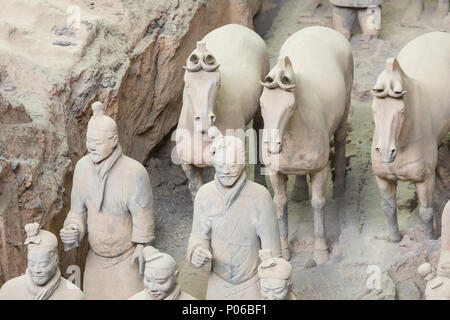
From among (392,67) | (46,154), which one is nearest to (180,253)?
(46,154)

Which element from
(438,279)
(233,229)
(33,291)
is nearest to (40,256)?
(33,291)

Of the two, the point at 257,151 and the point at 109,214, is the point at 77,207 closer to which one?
the point at 109,214

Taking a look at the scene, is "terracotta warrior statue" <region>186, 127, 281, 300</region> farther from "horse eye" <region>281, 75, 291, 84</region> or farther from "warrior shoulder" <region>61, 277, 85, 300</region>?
"horse eye" <region>281, 75, 291, 84</region>

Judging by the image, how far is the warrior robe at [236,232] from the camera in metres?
8.62

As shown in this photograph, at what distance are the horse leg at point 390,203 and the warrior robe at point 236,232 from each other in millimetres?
2528

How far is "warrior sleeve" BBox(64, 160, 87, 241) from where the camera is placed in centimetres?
916

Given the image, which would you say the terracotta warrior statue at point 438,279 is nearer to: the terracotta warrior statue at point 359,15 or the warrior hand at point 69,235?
the warrior hand at point 69,235

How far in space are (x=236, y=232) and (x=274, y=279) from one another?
28.3 inches

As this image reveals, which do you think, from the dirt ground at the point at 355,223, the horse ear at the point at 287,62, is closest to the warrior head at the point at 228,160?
the horse ear at the point at 287,62

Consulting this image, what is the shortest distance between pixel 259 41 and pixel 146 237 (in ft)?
11.5

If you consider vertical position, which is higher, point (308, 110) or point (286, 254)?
point (308, 110)

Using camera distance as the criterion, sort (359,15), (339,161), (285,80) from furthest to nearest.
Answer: (359,15) < (339,161) < (285,80)

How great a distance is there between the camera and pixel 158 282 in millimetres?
7926

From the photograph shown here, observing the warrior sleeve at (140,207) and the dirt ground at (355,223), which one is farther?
the dirt ground at (355,223)
